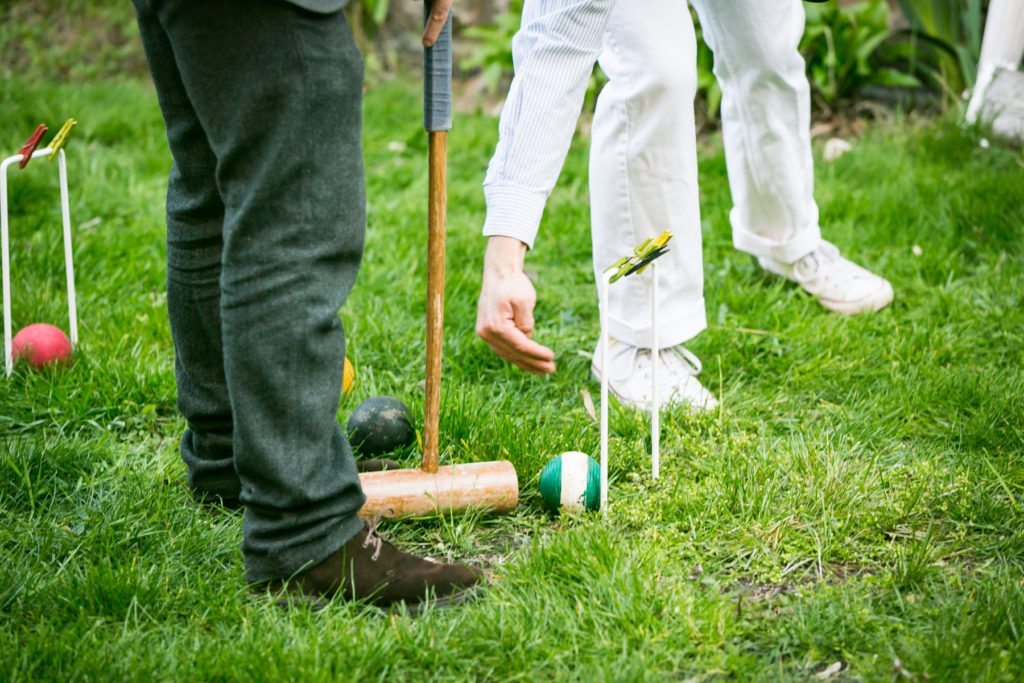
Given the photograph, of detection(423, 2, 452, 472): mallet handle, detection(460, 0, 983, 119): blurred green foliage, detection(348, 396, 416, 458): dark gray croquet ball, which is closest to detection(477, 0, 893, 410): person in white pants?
detection(423, 2, 452, 472): mallet handle

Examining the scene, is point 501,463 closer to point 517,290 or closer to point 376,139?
point 517,290

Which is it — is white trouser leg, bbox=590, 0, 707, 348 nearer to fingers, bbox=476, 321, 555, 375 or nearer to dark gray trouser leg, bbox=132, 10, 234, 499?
fingers, bbox=476, 321, 555, 375

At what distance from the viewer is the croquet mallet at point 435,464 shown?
1969 millimetres

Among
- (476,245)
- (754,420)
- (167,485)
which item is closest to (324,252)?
(167,485)

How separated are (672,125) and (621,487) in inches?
37.2

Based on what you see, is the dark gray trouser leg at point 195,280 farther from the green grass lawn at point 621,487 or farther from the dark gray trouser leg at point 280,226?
the green grass lawn at point 621,487

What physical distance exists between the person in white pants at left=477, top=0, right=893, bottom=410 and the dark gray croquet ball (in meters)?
0.38

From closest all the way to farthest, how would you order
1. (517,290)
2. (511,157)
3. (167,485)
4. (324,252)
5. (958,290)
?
(324,252), (517,290), (511,157), (167,485), (958,290)

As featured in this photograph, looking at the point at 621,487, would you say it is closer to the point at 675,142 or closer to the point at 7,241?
the point at 675,142

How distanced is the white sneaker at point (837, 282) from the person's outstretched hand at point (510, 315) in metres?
1.74

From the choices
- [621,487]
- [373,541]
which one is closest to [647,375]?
[621,487]

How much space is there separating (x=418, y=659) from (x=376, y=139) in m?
3.96

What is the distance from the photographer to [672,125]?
102 inches

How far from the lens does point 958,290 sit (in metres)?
3.37
